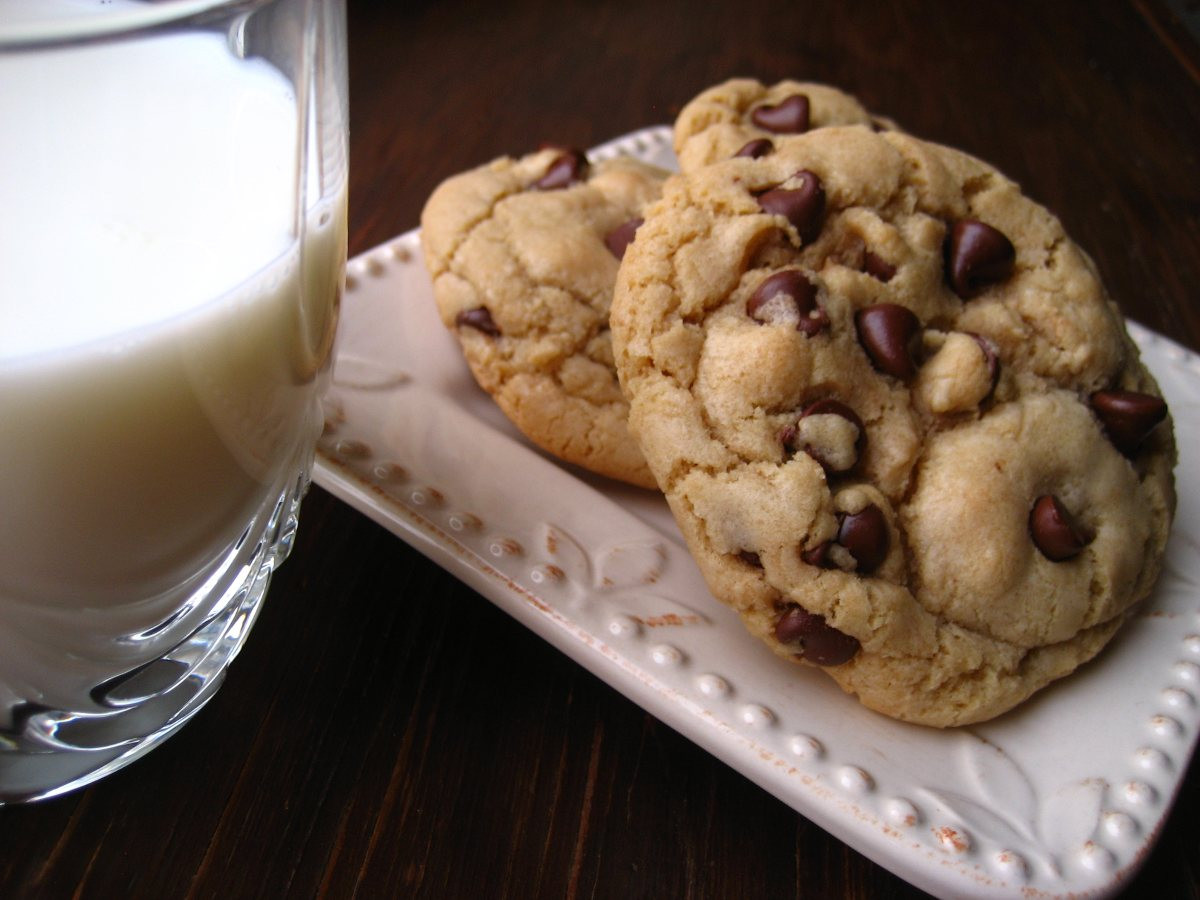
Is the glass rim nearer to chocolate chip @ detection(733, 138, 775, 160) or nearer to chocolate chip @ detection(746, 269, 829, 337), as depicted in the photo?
chocolate chip @ detection(746, 269, 829, 337)

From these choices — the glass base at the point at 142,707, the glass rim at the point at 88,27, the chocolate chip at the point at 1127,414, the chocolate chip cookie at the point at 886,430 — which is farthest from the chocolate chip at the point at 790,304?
the glass rim at the point at 88,27

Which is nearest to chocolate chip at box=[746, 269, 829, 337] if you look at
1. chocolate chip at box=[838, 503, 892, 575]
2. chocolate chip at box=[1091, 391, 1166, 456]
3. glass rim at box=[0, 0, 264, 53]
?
chocolate chip at box=[838, 503, 892, 575]

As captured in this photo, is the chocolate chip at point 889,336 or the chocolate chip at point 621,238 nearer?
the chocolate chip at point 889,336

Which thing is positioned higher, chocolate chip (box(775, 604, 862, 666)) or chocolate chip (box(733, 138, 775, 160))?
chocolate chip (box(733, 138, 775, 160))

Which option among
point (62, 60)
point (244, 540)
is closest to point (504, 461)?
point (244, 540)

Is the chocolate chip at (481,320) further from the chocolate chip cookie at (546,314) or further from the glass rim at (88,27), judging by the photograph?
the glass rim at (88,27)

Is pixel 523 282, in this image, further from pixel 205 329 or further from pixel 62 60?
pixel 62 60
